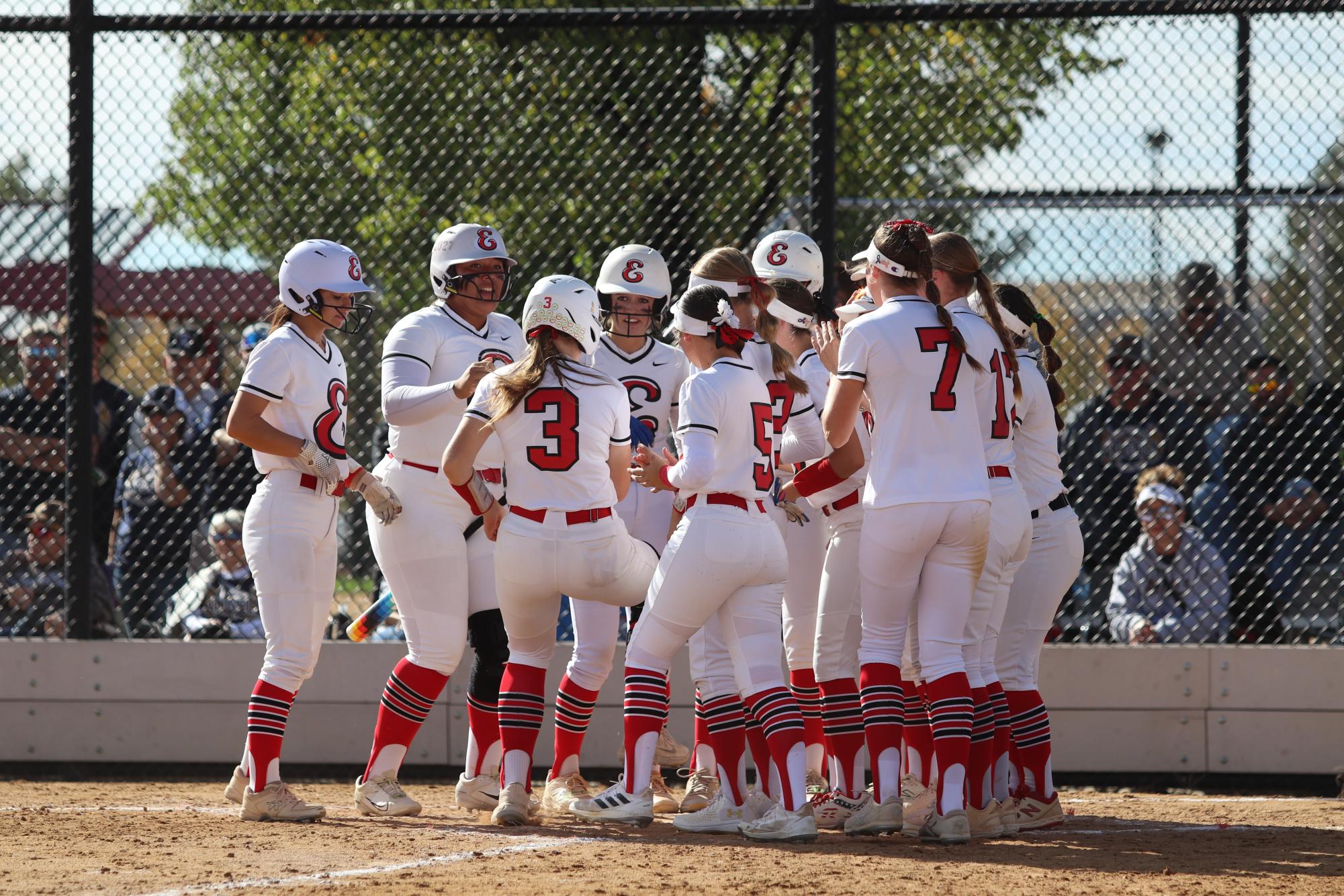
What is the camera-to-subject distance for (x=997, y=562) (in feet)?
15.7

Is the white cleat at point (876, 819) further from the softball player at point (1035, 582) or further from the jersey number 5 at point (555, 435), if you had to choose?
the jersey number 5 at point (555, 435)

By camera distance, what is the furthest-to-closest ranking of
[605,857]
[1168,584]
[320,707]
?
[320,707] → [1168,584] → [605,857]

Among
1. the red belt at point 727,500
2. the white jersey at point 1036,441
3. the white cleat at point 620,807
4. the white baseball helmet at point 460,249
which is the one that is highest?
the white baseball helmet at point 460,249

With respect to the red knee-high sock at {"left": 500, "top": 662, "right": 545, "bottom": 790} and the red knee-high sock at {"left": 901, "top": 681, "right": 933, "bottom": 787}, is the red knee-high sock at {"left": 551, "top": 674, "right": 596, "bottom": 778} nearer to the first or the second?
the red knee-high sock at {"left": 500, "top": 662, "right": 545, "bottom": 790}

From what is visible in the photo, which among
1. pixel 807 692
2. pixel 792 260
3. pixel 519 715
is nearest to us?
pixel 519 715

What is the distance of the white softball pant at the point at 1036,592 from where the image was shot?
16.8 feet

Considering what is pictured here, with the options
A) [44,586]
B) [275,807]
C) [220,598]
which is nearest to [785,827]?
[275,807]

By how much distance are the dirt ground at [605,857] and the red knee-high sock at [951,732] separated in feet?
0.54

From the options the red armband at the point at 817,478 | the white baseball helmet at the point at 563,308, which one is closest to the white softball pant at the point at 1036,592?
the red armband at the point at 817,478

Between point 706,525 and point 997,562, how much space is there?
1.01m

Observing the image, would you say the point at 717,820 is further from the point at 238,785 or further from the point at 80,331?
the point at 80,331

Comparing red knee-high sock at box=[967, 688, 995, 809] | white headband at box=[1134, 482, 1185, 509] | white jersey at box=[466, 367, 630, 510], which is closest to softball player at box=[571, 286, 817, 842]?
white jersey at box=[466, 367, 630, 510]

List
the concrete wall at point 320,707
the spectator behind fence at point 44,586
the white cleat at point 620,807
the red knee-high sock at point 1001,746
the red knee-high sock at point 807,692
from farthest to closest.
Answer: the spectator behind fence at point 44,586
the concrete wall at point 320,707
the red knee-high sock at point 807,692
the red knee-high sock at point 1001,746
the white cleat at point 620,807

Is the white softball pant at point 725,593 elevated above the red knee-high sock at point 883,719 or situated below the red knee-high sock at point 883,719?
above
